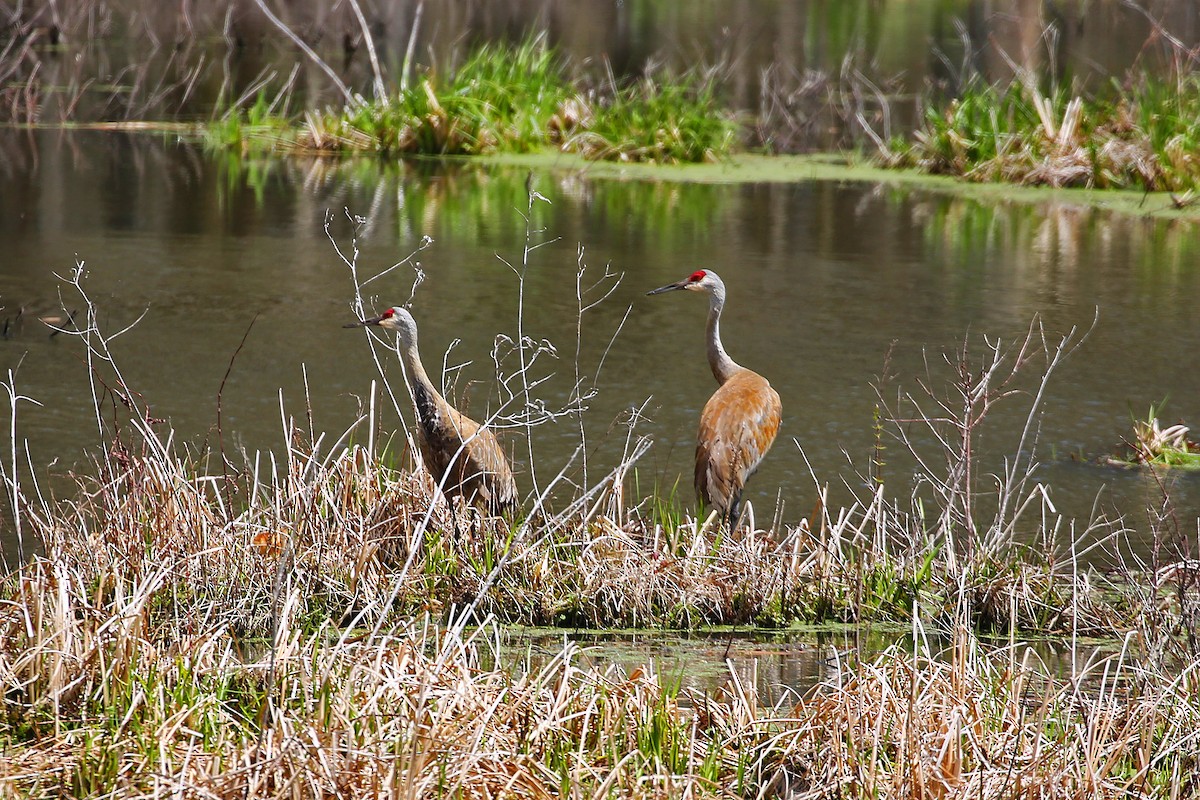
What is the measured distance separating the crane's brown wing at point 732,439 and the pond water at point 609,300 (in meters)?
0.29

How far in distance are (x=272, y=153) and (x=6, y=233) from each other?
18.3ft

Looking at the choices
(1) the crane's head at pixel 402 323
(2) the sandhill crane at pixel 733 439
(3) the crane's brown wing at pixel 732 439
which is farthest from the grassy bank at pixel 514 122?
(1) the crane's head at pixel 402 323

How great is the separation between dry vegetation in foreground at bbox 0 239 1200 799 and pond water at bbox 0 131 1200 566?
0.70 m

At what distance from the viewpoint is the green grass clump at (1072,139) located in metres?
15.4

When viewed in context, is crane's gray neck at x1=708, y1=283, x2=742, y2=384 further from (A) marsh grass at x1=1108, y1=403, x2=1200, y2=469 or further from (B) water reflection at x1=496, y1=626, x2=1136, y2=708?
(B) water reflection at x1=496, y1=626, x2=1136, y2=708

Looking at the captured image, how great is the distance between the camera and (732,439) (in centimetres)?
667

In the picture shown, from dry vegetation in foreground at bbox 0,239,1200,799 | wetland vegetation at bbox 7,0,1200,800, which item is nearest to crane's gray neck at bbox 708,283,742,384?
wetland vegetation at bbox 7,0,1200,800

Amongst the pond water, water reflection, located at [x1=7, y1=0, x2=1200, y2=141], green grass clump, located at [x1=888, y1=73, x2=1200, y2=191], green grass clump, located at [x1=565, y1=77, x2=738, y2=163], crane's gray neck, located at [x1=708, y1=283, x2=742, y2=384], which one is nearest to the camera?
crane's gray neck, located at [x1=708, y1=283, x2=742, y2=384]

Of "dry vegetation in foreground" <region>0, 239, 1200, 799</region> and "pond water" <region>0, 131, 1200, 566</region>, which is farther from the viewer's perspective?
"pond water" <region>0, 131, 1200, 566</region>

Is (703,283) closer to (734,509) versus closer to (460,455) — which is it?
(734,509)

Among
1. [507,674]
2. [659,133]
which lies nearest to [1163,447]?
[507,674]

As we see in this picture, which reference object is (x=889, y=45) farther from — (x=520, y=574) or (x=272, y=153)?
(x=520, y=574)

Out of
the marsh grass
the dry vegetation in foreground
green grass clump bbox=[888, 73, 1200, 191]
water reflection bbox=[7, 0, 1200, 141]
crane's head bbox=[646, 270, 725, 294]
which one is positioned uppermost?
water reflection bbox=[7, 0, 1200, 141]

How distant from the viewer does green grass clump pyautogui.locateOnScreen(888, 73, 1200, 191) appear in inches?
606
